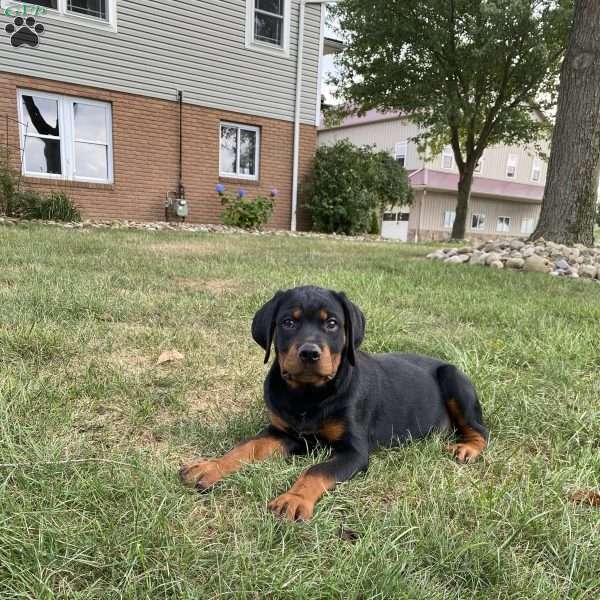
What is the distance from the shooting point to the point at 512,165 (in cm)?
3478

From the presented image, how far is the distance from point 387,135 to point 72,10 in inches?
906

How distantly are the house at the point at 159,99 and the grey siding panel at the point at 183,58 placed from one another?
0.08 ft

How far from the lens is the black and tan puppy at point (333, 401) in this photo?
1.99 m

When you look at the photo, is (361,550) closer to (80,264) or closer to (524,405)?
(524,405)

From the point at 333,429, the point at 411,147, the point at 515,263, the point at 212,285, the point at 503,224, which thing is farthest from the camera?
the point at 503,224

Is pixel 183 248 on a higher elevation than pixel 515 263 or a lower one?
lower

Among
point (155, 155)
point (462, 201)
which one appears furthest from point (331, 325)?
point (462, 201)

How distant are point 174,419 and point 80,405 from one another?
45cm

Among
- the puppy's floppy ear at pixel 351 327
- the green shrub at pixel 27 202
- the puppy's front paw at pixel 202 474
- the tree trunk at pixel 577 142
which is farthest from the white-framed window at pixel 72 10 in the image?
the puppy's front paw at pixel 202 474

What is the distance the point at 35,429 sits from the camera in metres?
2.17

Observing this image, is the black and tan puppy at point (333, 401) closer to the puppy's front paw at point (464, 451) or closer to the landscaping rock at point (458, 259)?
the puppy's front paw at point (464, 451)

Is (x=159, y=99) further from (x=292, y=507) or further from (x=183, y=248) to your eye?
(x=292, y=507)

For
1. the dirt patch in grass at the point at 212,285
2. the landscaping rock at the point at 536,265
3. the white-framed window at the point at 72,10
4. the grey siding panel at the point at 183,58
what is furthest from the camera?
the grey siding panel at the point at 183,58

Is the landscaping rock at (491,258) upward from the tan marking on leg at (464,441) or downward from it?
upward
